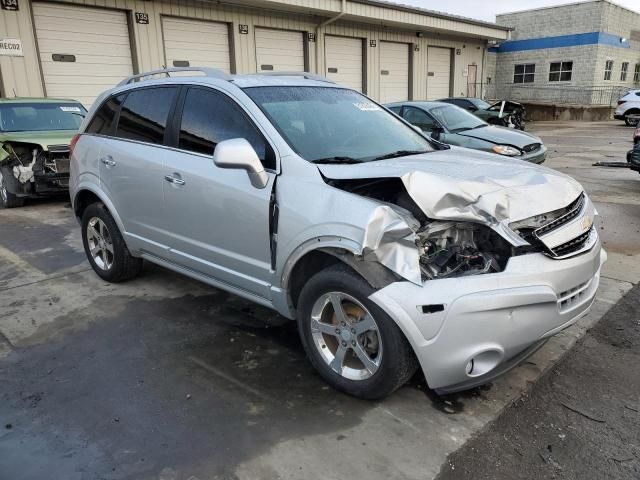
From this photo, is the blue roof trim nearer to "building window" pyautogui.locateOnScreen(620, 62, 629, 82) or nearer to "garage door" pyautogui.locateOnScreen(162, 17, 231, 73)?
"building window" pyautogui.locateOnScreen(620, 62, 629, 82)

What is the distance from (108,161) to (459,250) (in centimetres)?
322

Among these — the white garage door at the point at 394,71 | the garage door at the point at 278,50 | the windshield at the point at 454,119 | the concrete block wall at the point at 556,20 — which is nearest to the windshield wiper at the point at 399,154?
the windshield at the point at 454,119

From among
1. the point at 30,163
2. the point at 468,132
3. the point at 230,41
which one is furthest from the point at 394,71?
the point at 30,163

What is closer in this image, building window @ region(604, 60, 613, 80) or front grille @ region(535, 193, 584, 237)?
front grille @ region(535, 193, 584, 237)

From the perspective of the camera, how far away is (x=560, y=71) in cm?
3228

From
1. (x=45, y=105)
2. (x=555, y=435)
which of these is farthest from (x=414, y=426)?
(x=45, y=105)

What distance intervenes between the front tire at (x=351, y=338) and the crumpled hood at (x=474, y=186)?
1.80ft

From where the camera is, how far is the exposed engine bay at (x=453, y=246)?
2650 mm

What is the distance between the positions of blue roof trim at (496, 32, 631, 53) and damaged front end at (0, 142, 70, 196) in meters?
31.5

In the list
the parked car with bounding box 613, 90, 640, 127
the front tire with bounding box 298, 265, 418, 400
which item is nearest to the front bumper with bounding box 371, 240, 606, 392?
the front tire with bounding box 298, 265, 418, 400

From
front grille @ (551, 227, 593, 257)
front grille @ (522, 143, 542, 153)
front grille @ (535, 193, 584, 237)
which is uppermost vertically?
front grille @ (535, 193, 584, 237)

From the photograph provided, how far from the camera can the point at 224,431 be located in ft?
9.05

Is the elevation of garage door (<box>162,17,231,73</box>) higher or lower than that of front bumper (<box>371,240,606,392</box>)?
higher

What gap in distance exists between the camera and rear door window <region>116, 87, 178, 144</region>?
161 inches
